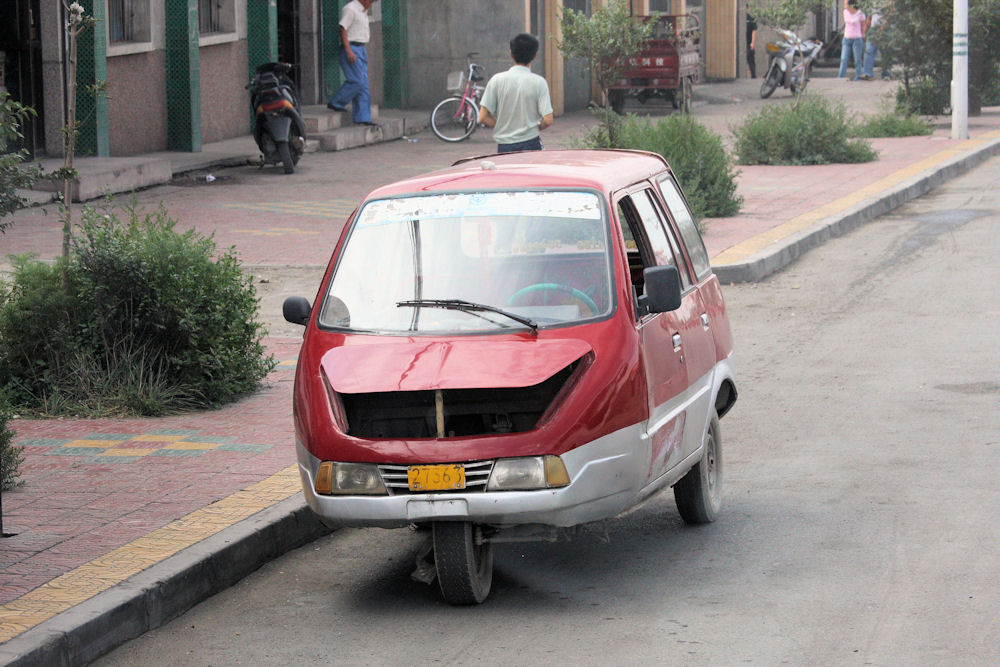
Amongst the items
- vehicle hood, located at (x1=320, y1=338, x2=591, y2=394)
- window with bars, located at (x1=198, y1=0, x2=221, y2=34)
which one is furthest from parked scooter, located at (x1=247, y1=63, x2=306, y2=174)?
vehicle hood, located at (x1=320, y1=338, x2=591, y2=394)

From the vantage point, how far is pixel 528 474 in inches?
205

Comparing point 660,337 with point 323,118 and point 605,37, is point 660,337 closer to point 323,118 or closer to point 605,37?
point 605,37

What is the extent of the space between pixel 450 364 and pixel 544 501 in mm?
594

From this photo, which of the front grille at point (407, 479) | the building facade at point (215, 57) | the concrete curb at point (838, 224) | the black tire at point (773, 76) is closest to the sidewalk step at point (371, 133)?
the building facade at point (215, 57)

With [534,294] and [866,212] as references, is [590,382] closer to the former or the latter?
[534,294]

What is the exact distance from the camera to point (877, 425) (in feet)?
26.0

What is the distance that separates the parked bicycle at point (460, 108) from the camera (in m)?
24.8

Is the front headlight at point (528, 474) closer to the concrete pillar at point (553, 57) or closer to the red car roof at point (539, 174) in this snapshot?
the red car roof at point (539, 174)

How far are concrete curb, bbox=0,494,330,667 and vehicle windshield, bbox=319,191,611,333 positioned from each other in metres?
0.95

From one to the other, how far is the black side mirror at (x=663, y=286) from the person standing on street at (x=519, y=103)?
670cm

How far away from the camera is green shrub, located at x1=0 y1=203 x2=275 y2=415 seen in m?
8.31

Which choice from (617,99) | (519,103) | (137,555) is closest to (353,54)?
(617,99)

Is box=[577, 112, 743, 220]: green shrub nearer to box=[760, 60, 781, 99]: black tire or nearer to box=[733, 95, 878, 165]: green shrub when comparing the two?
box=[733, 95, 878, 165]: green shrub

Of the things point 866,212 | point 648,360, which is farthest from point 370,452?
point 866,212
